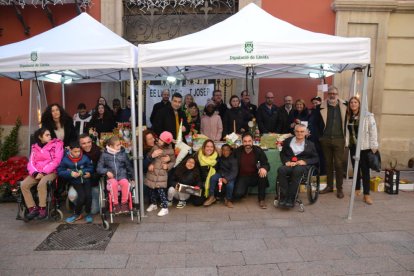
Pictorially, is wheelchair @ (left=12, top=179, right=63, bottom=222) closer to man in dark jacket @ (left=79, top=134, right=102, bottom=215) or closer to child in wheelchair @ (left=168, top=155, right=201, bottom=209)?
man in dark jacket @ (left=79, top=134, right=102, bottom=215)

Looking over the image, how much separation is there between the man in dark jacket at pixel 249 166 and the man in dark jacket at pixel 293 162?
292 mm

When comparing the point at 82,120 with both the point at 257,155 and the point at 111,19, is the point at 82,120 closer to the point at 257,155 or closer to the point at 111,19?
→ the point at 111,19

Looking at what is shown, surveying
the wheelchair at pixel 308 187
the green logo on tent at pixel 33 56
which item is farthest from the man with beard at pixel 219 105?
the green logo on tent at pixel 33 56

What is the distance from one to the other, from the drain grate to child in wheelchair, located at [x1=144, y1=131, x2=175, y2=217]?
2.61ft

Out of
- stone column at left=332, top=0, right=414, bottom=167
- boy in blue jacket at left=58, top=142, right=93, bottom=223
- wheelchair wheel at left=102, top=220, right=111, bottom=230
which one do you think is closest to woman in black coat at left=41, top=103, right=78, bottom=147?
boy in blue jacket at left=58, top=142, right=93, bottom=223

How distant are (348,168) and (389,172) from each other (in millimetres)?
909

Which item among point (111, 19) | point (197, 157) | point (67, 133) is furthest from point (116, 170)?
point (111, 19)

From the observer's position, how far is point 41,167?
4.82m

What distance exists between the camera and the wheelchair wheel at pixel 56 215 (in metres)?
4.81

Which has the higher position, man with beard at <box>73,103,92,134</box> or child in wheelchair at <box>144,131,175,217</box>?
man with beard at <box>73,103,92,134</box>

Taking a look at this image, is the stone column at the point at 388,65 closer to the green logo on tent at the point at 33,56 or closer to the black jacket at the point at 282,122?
the black jacket at the point at 282,122

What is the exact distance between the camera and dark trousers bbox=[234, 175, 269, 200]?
17.9 feet

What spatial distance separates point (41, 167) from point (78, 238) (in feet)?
4.13

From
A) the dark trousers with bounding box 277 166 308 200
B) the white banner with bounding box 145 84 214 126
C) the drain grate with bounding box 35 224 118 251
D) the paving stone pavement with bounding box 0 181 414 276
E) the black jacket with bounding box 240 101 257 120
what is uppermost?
the white banner with bounding box 145 84 214 126
